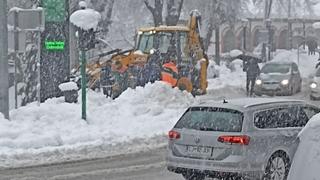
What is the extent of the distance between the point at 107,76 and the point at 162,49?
8.25 feet

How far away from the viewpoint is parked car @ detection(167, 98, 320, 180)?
10.5 metres

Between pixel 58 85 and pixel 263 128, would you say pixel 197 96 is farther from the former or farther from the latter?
pixel 263 128

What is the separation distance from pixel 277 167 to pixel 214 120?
121 centimetres

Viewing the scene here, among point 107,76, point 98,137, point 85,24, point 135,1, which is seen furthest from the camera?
point 135,1

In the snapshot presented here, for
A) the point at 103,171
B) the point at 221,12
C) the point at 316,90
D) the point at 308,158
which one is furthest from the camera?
the point at 221,12

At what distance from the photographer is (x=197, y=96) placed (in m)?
29.5

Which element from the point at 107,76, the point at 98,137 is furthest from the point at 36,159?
the point at 107,76

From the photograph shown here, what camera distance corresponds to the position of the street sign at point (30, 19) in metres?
18.9

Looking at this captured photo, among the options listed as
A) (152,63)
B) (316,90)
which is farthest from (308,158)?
(316,90)

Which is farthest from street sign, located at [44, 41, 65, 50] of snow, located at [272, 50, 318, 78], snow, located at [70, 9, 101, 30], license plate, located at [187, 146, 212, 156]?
snow, located at [272, 50, 318, 78]

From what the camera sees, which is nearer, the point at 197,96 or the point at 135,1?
the point at 197,96

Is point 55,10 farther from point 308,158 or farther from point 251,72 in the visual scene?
point 308,158

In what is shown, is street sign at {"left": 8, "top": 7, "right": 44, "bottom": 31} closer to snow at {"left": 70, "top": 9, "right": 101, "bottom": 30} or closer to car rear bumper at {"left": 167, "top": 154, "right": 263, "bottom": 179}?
snow at {"left": 70, "top": 9, "right": 101, "bottom": 30}

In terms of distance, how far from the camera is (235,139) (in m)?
10.5
